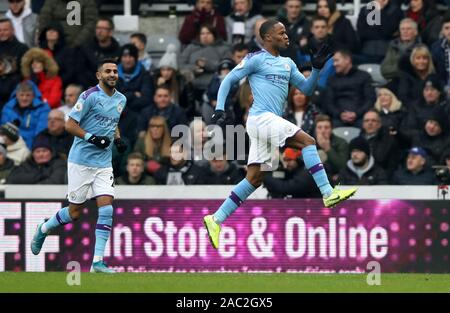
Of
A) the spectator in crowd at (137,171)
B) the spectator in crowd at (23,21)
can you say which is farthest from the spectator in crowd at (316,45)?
the spectator in crowd at (23,21)

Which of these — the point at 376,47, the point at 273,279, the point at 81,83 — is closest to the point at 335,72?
the point at 376,47

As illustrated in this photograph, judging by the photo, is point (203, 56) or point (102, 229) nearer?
point (102, 229)

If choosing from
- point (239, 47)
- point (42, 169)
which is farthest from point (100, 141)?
point (239, 47)

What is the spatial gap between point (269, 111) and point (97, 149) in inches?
79.7

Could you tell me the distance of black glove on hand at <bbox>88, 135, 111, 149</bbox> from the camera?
1620 cm

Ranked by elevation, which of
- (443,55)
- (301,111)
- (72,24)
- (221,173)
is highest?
(72,24)

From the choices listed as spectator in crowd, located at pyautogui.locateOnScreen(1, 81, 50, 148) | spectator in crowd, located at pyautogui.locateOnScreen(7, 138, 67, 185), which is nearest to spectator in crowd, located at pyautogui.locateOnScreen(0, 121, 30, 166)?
spectator in crowd, located at pyautogui.locateOnScreen(1, 81, 50, 148)

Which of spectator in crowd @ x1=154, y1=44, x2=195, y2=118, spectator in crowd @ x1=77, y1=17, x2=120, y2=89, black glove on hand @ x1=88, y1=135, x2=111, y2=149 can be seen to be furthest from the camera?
spectator in crowd @ x1=77, y1=17, x2=120, y2=89

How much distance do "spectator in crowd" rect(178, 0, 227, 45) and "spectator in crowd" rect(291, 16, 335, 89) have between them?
1.47 metres

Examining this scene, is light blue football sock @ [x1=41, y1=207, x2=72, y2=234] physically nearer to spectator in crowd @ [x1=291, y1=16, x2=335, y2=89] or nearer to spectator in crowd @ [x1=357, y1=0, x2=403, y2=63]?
spectator in crowd @ [x1=291, y1=16, x2=335, y2=89]

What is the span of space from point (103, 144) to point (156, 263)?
2.42 meters

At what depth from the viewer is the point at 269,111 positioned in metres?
16.1

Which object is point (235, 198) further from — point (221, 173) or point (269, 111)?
point (221, 173)

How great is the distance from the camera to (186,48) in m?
22.0
